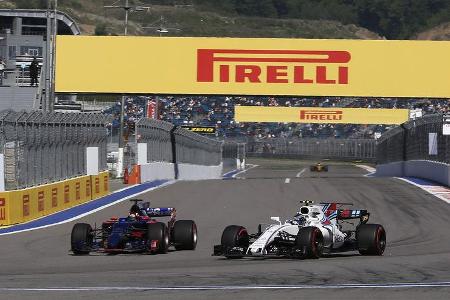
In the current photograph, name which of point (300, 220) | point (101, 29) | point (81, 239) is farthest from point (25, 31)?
point (101, 29)

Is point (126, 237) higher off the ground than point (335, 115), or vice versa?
point (335, 115)

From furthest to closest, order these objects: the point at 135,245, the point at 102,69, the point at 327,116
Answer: the point at 327,116
the point at 102,69
the point at 135,245

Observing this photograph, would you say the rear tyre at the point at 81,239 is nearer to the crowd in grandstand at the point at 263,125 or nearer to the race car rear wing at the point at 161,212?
the race car rear wing at the point at 161,212

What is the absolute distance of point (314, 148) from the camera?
117688mm

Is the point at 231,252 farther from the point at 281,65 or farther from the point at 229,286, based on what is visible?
the point at 281,65

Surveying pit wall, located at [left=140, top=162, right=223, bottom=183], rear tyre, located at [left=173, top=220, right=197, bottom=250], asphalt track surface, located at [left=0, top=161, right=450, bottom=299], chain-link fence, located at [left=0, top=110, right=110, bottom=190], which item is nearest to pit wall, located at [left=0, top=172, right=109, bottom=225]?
chain-link fence, located at [left=0, top=110, right=110, bottom=190]

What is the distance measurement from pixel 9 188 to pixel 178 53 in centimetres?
2071

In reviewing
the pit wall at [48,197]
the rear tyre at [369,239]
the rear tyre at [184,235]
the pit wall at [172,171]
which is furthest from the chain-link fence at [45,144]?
the rear tyre at [369,239]

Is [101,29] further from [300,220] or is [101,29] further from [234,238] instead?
[234,238]

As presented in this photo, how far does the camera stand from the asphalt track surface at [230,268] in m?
12.1

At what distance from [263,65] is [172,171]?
6.83 meters

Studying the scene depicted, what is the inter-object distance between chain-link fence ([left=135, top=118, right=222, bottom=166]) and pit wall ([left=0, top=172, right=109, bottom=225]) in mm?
8332

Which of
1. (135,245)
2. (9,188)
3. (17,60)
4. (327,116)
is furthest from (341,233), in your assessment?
(327,116)

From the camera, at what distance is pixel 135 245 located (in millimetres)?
17359
